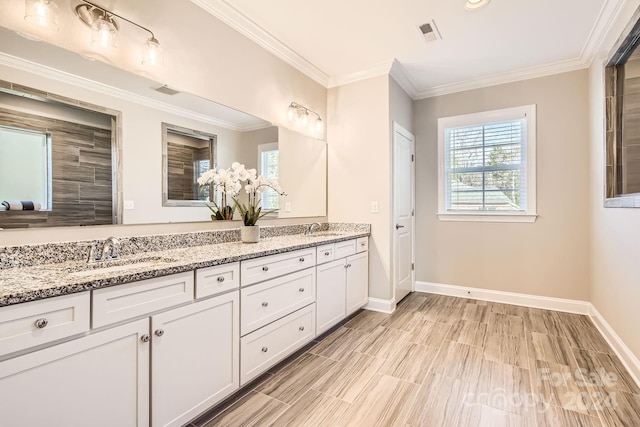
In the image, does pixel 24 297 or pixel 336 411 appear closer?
pixel 24 297

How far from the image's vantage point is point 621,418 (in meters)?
1.66

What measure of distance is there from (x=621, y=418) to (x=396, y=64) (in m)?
3.19

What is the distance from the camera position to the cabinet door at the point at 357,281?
2.99 metres

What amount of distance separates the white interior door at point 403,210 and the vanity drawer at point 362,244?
0.32m

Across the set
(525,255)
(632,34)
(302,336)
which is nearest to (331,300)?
(302,336)

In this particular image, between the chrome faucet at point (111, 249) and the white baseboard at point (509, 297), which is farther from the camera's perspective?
the white baseboard at point (509, 297)

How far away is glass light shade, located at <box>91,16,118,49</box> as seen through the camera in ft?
5.40

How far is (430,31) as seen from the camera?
264 cm

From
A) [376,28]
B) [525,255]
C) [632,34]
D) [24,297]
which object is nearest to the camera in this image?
[24,297]

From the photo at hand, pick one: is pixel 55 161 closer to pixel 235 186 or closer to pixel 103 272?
pixel 103 272

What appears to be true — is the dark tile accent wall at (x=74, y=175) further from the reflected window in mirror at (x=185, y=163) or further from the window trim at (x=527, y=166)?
the window trim at (x=527, y=166)

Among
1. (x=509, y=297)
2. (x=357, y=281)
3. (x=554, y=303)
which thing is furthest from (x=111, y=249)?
(x=554, y=303)

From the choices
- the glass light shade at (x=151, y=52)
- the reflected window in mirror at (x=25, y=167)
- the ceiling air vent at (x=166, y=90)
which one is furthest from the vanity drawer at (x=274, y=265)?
the glass light shade at (x=151, y=52)

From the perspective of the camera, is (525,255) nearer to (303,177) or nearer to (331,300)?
(331,300)
